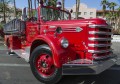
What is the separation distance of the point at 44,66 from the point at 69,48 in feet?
2.83

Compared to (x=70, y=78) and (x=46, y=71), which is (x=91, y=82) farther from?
(x=46, y=71)

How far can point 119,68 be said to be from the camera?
10.2m

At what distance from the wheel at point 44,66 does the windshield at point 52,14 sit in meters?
1.33

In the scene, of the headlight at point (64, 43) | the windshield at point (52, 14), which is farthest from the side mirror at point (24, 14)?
the headlight at point (64, 43)

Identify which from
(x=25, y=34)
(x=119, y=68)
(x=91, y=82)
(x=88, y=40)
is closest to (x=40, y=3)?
(x=25, y=34)

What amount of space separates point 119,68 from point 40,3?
11.8 ft

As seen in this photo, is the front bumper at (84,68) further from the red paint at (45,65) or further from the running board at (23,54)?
the running board at (23,54)

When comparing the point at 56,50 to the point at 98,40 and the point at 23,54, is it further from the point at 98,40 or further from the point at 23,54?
the point at 23,54

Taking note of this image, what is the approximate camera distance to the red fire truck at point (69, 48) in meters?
7.30

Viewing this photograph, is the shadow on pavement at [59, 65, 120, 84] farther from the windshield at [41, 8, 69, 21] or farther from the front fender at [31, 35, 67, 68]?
the windshield at [41, 8, 69, 21]

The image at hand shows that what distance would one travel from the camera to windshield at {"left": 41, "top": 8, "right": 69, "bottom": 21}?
9188 mm

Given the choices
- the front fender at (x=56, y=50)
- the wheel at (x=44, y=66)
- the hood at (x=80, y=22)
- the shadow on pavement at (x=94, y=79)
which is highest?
the hood at (x=80, y=22)

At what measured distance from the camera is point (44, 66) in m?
8.07

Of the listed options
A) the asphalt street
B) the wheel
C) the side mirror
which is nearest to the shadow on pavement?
the asphalt street
